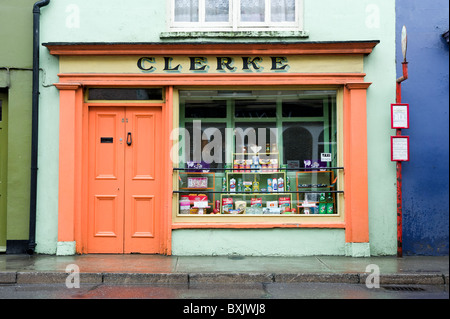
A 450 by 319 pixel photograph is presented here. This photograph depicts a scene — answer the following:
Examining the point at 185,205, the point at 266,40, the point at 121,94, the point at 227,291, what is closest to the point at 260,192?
the point at 185,205

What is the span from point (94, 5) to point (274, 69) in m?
3.57

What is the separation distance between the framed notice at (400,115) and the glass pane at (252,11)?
2993 mm

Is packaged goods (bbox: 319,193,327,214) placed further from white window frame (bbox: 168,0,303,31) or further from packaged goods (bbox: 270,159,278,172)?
white window frame (bbox: 168,0,303,31)

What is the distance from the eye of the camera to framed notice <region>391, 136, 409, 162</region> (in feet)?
28.2

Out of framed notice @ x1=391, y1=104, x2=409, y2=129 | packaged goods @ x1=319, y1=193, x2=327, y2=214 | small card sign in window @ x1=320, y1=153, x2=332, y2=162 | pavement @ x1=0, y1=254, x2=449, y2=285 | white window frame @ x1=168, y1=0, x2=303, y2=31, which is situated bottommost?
pavement @ x1=0, y1=254, x2=449, y2=285

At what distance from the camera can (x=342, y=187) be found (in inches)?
357

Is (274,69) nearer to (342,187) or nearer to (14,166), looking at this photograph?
(342,187)

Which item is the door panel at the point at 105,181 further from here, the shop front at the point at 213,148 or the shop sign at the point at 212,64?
the shop sign at the point at 212,64

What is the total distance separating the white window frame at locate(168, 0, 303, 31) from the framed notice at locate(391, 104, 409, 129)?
2.35 meters

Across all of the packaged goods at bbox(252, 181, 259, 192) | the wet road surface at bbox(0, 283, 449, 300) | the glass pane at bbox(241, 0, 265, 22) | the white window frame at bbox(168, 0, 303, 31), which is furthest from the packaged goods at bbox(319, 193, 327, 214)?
the glass pane at bbox(241, 0, 265, 22)

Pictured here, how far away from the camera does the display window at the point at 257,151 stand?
30.3 ft

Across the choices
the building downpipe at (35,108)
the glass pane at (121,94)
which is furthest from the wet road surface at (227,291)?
the glass pane at (121,94)

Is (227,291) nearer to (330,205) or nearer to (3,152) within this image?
(330,205)

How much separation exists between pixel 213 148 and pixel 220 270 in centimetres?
268
